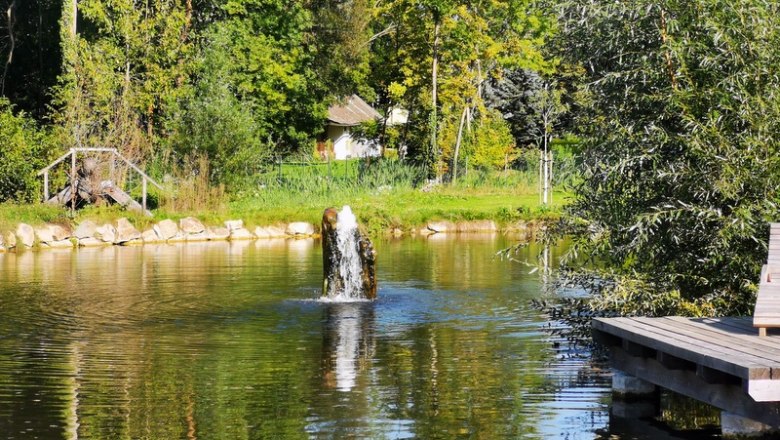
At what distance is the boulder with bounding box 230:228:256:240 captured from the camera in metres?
36.9

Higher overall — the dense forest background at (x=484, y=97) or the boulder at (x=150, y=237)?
the dense forest background at (x=484, y=97)

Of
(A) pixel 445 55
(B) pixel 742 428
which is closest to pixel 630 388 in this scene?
(B) pixel 742 428

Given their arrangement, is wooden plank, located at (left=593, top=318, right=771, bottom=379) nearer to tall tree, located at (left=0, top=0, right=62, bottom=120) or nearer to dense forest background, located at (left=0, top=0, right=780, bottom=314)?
dense forest background, located at (left=0, top=0, right=780, bottom=314)

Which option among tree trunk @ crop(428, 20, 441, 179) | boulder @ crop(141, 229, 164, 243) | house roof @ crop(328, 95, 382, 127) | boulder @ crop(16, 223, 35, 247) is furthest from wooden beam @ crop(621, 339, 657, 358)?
house roof @ crop(328, 95, 382, 127)

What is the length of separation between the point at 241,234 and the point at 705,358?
27.8 meters

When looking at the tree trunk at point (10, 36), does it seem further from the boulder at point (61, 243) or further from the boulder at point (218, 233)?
the boulder at point (61, 243)

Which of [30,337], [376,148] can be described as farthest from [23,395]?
[376,148]

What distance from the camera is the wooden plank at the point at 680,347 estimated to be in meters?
9.53

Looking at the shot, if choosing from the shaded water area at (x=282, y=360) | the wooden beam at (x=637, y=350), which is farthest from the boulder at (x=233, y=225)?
the wooden beam at (x=637, y=350)

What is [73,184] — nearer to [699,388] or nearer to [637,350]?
[637,350]

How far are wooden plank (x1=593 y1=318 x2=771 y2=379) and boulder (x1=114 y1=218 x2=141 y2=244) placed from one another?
79.4 ft

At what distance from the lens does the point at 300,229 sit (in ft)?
125

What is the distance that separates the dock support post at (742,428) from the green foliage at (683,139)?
314 centimetres

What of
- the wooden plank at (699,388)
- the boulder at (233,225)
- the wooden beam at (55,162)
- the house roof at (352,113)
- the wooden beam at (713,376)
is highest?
the house roof at (352,113)
